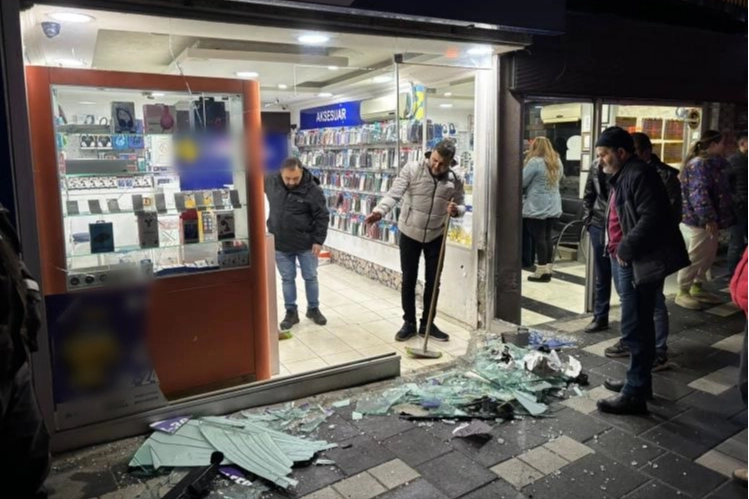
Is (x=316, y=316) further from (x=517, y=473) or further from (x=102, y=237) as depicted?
(x=517, y=473)

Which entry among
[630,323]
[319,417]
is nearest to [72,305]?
[319,417]

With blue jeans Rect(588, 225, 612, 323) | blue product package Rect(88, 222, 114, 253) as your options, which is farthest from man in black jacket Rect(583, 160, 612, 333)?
blue product package Rect(88, 222, 114, 253)

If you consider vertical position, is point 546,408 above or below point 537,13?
below

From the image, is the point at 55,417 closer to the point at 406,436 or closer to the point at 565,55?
the point at 406,436

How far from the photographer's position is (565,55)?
496 centimetres

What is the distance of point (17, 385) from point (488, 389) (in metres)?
2.73

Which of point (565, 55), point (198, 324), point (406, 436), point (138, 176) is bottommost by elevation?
point (406, 436)

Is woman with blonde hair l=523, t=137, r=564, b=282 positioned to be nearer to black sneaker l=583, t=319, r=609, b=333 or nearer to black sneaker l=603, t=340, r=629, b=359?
black sneaker l=583, t=319, r=609, b=333

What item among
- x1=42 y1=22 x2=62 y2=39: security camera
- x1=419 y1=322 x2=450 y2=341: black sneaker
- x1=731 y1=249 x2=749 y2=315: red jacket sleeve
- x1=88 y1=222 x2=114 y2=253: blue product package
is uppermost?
x1=42 y1=22 x2=62 y2=39: security camera

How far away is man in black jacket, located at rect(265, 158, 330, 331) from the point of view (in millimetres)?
4957

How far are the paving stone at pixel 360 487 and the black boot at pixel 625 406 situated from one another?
1.61 metres

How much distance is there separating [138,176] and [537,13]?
3.03m

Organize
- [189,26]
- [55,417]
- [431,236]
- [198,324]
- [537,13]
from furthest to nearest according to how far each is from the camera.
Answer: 1. [431,236]
2. [537,13]
3. [198,324]
4. [189,26]
5. [55,417]

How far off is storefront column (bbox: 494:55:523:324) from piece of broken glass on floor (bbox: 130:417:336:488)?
2.47 meters
